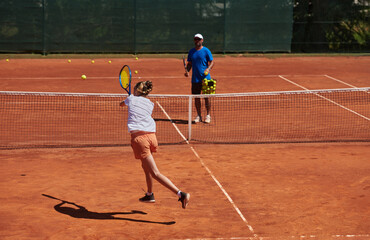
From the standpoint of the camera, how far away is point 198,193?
838cm

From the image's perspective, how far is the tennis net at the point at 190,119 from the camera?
1183 cm

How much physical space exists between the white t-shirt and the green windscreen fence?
1742 centimetres

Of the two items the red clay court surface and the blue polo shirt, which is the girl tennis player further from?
the blue polo shirt

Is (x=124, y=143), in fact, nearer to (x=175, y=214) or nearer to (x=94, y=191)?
(x=94, y=191)

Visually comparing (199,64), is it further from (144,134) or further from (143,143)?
(143,143)

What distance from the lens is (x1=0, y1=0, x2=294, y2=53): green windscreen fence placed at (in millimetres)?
23578

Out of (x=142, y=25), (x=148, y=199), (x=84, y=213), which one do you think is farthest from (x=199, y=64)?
(x=142, y=25)

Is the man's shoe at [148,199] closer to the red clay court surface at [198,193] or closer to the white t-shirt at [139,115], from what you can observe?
the red clay court surface at [198,193]

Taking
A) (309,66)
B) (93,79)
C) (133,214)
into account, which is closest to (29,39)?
(93,79)

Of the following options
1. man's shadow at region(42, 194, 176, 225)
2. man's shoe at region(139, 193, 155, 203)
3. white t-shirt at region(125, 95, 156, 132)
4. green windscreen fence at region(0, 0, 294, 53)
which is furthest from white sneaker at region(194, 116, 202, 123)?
green windscreen fence at region(0, 0, 294, 53)

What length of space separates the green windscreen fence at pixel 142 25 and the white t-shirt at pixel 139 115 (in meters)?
17.4

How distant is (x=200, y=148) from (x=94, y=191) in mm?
3192

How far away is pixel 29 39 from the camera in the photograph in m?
23.8

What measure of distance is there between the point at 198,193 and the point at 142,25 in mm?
17012
